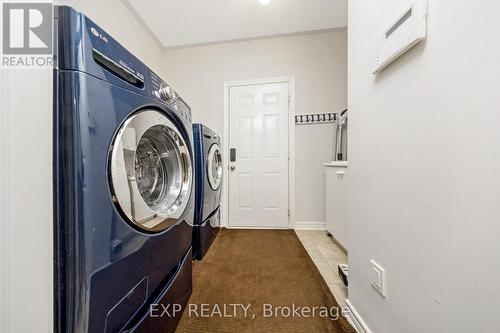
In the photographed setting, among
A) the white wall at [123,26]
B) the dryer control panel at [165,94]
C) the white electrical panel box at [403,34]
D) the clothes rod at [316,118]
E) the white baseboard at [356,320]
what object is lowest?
the white baseboard at [356,320]

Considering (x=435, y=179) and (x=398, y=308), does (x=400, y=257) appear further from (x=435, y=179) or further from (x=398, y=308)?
(x=435, y=179)

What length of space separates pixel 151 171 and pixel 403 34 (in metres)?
1.05

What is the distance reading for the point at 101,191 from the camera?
0.46 meters

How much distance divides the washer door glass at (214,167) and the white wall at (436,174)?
1179mm

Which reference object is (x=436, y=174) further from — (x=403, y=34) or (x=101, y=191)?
(x=101, y=191)

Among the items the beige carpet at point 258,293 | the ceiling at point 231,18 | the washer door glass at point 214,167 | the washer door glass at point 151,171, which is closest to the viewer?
the washer door glass at point 151,171

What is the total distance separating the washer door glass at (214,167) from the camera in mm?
1639

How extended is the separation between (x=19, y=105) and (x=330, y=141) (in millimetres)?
2462

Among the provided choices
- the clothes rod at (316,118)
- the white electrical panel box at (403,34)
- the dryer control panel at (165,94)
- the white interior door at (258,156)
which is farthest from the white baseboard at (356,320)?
the clothes rod at (316,118)

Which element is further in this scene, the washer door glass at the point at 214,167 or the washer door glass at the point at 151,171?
the washer door glass at the point at 214,167

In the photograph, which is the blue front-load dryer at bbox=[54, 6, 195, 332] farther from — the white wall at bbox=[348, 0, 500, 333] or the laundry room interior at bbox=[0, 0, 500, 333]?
the white wall at bbox=[348, 0, 500, 333]

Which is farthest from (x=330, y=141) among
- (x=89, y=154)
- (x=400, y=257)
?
(x=89, y=154)

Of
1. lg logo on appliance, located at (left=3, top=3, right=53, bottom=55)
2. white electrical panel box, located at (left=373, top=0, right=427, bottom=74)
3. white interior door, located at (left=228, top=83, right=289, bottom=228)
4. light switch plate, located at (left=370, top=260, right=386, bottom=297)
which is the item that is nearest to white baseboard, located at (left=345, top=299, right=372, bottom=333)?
light switch plate, located at (left=370, top=260, right=386, bottom=297)

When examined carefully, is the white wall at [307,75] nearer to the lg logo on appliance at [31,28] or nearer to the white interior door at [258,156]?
the white interior door at [258,156]
